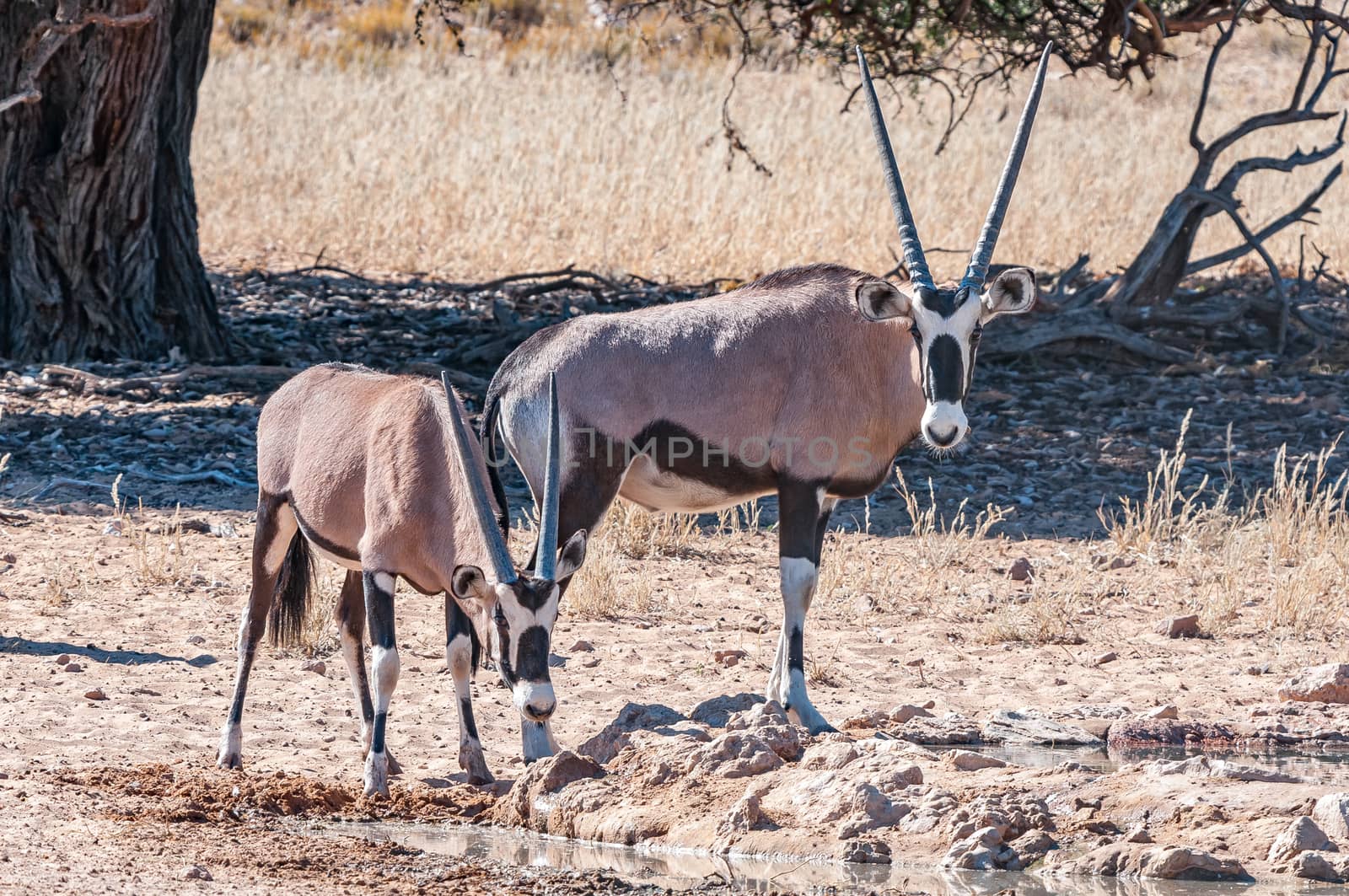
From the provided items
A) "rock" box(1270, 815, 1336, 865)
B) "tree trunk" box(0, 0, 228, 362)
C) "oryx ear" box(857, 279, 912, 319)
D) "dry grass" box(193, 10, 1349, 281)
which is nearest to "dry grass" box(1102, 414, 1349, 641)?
"oryx ear" box(857, 279, 912, 319)

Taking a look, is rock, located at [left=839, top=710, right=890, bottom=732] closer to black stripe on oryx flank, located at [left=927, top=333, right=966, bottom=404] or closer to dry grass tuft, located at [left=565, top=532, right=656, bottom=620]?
black stripe on oryx flank, located at [left=927, top=333, right=966, bottom=404]

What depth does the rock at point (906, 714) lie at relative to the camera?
7.17 m

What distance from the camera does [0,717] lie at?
22.6ft

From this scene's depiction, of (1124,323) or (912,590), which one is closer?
(912,590)

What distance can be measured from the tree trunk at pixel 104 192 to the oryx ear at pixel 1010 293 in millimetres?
7732

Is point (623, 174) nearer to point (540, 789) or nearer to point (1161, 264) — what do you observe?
point (1161, 264)

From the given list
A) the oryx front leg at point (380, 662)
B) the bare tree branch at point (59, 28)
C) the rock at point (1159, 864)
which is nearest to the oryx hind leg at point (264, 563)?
the oryx front leg at point (380, 662)

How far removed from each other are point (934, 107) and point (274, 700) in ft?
62.8

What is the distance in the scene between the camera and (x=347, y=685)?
777 centimetres

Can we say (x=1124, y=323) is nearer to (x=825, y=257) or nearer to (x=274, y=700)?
(x=825, y=257)

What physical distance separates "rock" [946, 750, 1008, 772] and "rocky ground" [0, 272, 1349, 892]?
2 cm

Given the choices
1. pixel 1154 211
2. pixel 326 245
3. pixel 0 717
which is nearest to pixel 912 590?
pixel 0 717

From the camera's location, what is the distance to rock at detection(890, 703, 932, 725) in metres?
7.17

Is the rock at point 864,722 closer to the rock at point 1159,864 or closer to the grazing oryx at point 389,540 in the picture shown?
the grazing oryx at point 389,540
